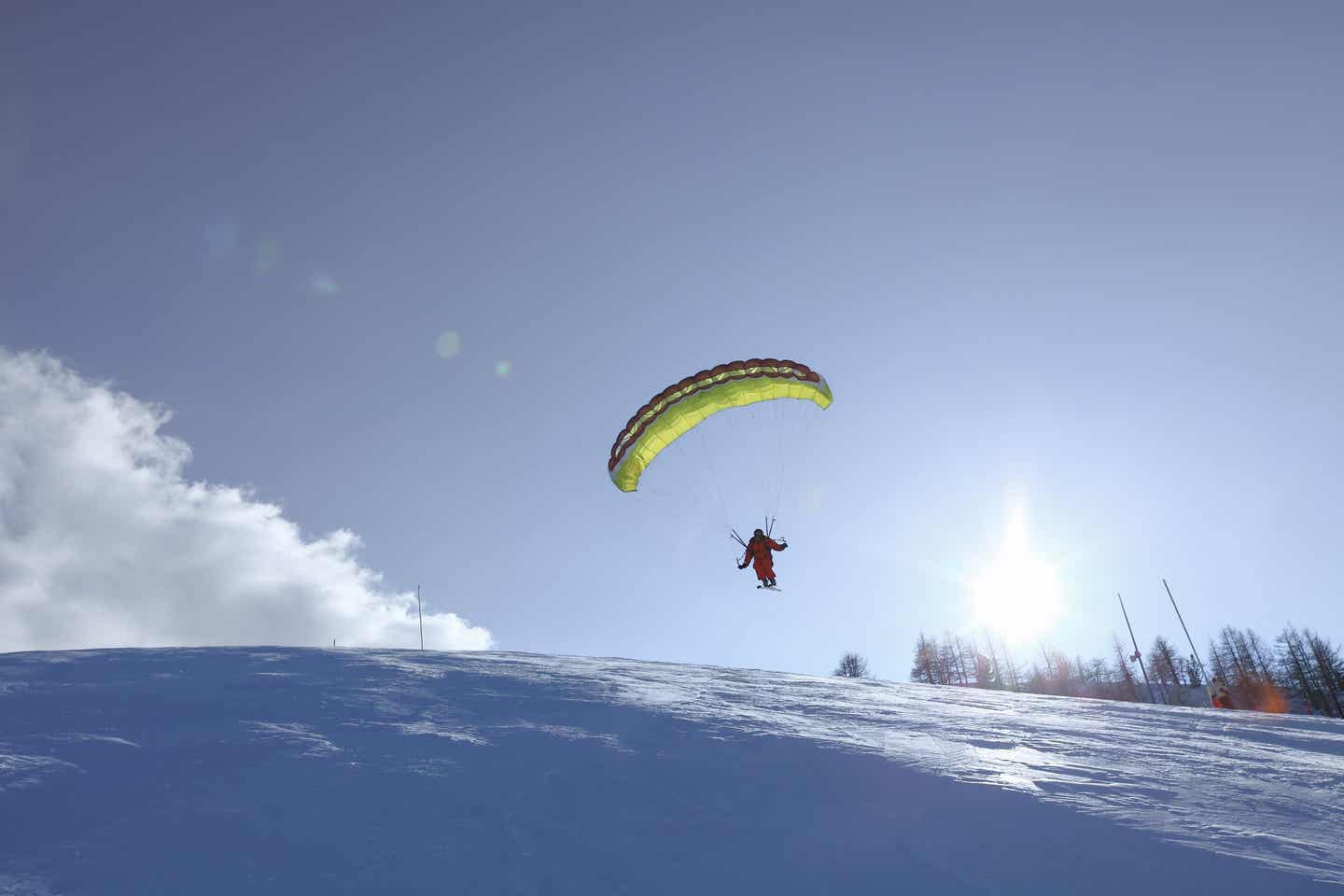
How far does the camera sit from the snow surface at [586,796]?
5.11 meters

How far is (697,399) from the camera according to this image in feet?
58.1

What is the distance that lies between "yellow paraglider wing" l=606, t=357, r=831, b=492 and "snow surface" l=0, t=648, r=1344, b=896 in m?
8.39

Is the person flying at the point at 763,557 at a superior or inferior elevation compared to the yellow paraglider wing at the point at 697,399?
inferior

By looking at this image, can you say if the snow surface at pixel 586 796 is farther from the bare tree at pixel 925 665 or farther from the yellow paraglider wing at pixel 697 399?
the bare tree at pixel 925 665

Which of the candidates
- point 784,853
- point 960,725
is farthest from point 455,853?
point 960,725

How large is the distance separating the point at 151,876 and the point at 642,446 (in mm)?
14264

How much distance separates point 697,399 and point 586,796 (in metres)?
12.2

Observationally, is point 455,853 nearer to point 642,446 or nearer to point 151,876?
point 151,876

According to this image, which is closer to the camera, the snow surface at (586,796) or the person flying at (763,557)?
the snow surface at (586,796)

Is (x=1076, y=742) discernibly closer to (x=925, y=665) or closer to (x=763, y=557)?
(x=763, y=557)

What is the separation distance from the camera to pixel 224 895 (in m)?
4.57

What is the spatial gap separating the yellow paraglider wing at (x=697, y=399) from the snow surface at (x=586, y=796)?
839 centimetres

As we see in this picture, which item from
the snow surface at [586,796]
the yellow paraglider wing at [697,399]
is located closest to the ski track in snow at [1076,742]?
the snow surface at [586,796]

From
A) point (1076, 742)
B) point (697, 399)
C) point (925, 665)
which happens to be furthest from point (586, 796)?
point (925, 665)
